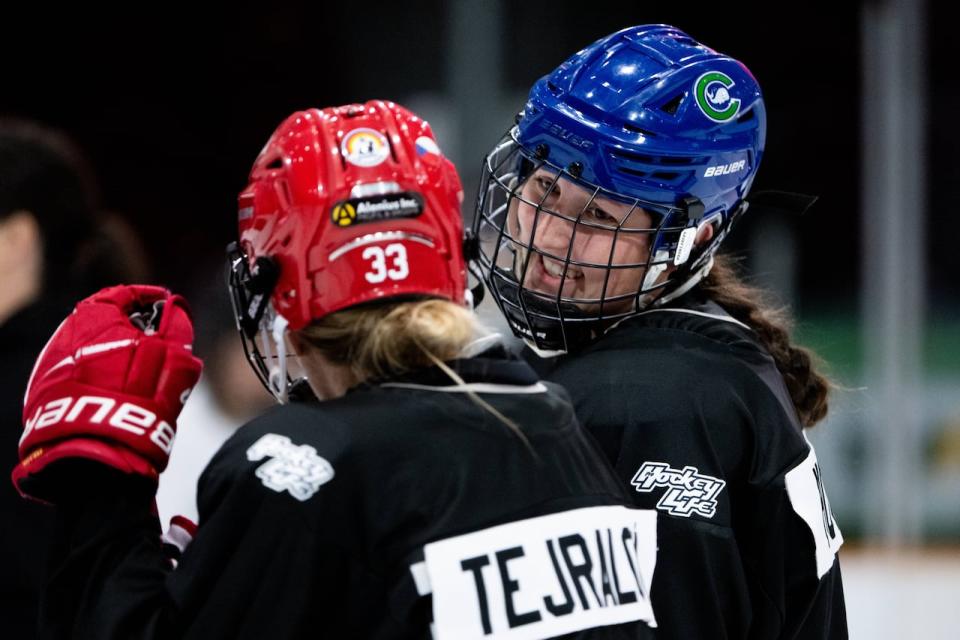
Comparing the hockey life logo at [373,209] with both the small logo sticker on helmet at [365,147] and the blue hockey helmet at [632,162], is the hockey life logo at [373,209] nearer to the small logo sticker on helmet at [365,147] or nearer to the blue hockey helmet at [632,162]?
the small logo sticker on helmet at [365,147]

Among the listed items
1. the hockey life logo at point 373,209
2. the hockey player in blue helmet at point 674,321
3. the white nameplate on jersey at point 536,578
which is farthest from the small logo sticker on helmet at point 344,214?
the hockey player in blue helmet at point 674,321

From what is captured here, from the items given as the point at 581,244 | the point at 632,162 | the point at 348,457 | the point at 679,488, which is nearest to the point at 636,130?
the point at 632,162

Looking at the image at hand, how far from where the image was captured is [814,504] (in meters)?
1.81

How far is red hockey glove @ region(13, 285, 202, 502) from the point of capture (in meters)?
1.37

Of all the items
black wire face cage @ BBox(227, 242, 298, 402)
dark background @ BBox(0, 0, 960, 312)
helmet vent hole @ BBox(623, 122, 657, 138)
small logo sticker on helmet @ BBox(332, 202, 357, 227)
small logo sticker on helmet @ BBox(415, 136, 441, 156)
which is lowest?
dark background @ BBox(0, 0, 960, 312)

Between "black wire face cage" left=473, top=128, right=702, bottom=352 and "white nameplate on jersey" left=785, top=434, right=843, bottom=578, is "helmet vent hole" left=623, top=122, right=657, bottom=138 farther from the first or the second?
"white nameplate on jersey" left=785, top=434, right=843, bottom=578

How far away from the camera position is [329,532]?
1274 mm

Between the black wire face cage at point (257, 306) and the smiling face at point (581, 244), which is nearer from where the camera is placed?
the black wire face cage at point (257, 306)

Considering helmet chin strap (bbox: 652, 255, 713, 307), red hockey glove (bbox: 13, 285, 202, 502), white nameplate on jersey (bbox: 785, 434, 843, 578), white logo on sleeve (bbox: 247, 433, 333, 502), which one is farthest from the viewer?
helmet chin strap (bbox: 652, 255, 713, 307)

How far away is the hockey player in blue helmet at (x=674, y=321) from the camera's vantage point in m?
1.69

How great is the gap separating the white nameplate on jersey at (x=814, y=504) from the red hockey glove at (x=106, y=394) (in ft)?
2.57

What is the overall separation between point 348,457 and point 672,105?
0.79 m

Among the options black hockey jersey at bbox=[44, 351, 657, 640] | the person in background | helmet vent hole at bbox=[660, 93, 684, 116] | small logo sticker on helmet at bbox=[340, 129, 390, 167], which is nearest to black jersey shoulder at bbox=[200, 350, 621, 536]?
black hockey jersey at bbox=[44, 351, 657, 640]

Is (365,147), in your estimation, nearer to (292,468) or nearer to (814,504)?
(292,468)
